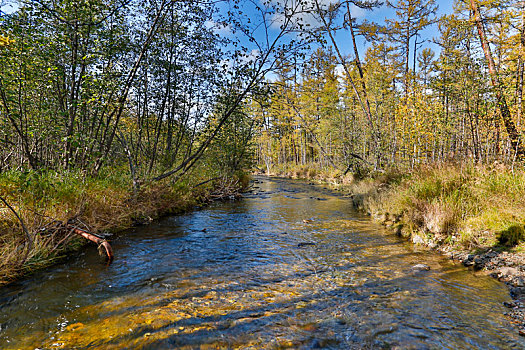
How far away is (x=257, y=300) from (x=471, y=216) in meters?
5.78

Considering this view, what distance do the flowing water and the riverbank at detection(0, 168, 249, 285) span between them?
0.42 meters

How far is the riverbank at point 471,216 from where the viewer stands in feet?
15.8

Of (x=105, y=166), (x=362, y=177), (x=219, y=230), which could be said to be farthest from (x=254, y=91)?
(x=362, y=177)

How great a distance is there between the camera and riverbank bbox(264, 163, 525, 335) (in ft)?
15.8

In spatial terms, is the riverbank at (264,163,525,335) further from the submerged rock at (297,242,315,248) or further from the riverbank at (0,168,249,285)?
the riverbank at (0,168,249,285)

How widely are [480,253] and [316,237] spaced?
12.4 feet

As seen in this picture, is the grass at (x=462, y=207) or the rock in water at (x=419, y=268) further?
the grass at (x=462, y=207)

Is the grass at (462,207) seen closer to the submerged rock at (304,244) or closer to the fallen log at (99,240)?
the submerged rock at (304,244)

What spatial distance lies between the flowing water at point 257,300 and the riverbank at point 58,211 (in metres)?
0.42

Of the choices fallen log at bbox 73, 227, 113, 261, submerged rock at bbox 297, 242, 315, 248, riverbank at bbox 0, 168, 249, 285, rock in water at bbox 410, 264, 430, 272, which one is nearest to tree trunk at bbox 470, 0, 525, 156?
rock in water at bbox 410, 264, 430, 272

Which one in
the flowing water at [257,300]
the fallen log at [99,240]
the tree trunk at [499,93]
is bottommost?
the flowing water at [257,300]

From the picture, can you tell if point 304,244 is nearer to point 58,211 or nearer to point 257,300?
point 257,300

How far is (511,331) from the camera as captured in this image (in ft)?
10.3

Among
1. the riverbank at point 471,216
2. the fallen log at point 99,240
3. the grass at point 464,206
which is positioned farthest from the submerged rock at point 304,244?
the fallen log at point 99,240
